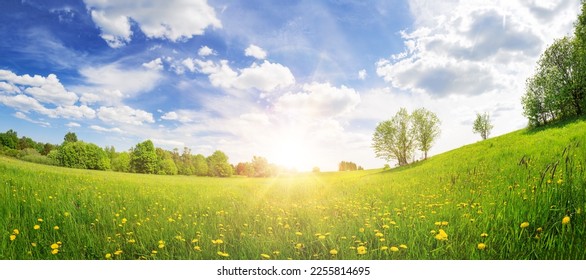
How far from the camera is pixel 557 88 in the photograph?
756cm

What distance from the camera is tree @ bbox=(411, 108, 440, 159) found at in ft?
101

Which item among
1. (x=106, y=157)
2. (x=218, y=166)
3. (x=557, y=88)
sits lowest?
(x=218, y=166)

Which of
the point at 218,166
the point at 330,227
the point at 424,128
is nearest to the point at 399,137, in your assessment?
the point at 424,128

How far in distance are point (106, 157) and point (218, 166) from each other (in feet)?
47.8

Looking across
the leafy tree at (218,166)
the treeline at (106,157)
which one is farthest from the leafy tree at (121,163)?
the leafy tree at (218,166)

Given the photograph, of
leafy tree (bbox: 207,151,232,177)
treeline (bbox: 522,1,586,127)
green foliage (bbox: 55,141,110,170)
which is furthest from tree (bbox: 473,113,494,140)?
leafy tree (bbox: 207,151,232,177)

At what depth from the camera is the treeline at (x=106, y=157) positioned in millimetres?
4735

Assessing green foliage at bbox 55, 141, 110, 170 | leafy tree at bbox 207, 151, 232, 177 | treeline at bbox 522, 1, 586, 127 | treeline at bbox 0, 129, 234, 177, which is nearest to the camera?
treeline at bbox 0, 129, 234, 177

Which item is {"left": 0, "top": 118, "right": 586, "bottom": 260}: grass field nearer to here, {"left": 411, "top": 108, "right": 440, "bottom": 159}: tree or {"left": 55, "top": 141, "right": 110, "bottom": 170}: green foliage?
{"left": 55, "top": 141, "right": 110, "bottom": 170}: green foliage

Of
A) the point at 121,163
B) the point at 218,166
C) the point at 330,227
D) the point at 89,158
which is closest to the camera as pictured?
the point at 330,227

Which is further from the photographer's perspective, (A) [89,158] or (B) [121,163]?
(B) [121,163]

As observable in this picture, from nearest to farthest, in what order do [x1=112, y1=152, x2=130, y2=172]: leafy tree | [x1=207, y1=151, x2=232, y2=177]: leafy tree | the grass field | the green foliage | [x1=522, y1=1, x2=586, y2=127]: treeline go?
the grass field, [x1=522, y1=1, x2=586, y2=127]: treeline, the green foliage, [x1=112, y1=152, x2=130, y2=172]: leafy tree, [x1=207, y1=151, x2=232, y2=177]: leafy tree

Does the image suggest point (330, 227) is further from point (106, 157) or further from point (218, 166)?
point (218, 166)
